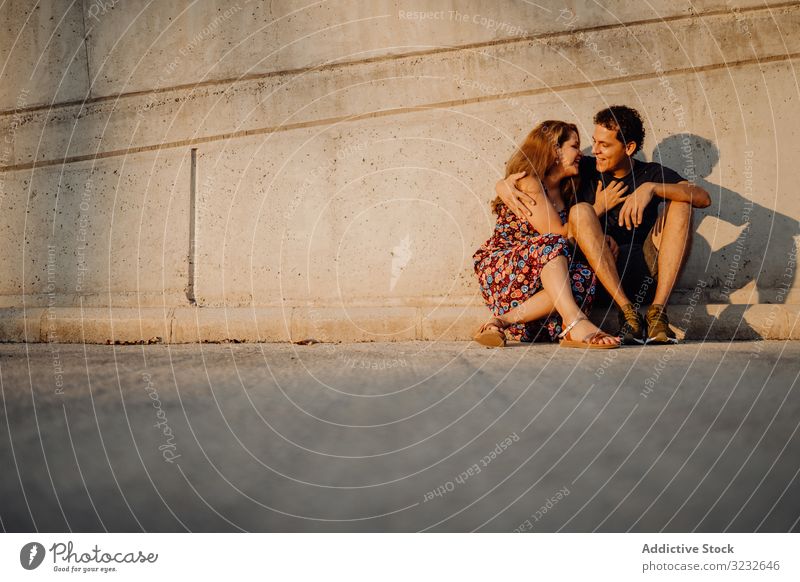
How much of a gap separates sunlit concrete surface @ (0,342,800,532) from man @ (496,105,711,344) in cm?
42

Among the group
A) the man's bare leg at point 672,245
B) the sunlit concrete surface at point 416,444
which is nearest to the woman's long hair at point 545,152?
the man's bare leg at point 672,245

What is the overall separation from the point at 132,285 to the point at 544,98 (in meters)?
3.36

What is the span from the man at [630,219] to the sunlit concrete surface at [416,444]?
1.37ft

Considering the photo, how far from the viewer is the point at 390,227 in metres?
5.24

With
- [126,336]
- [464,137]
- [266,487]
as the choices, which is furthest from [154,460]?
[464,137]

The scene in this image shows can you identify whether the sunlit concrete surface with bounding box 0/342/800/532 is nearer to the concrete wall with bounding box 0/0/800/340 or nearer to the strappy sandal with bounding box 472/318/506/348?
the strappy sandal with bounding box 472/318/506/348

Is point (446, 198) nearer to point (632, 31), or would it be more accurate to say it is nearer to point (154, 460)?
point (632, 31)

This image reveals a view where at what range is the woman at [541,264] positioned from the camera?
4.05 m

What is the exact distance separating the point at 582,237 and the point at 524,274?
393 millimetres

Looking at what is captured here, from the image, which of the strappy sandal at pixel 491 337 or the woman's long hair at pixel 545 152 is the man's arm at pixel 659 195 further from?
the strappy sandal at pixel 491 337

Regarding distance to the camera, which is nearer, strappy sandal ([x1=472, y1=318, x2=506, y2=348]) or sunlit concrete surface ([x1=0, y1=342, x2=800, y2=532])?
sunlit concrete surface ([x1=0, y1=342, x2=800, y2=532])

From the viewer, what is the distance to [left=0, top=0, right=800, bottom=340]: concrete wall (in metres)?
4.91

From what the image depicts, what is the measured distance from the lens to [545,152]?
455 cm

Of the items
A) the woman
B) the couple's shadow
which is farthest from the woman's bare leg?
the couple's shadow
